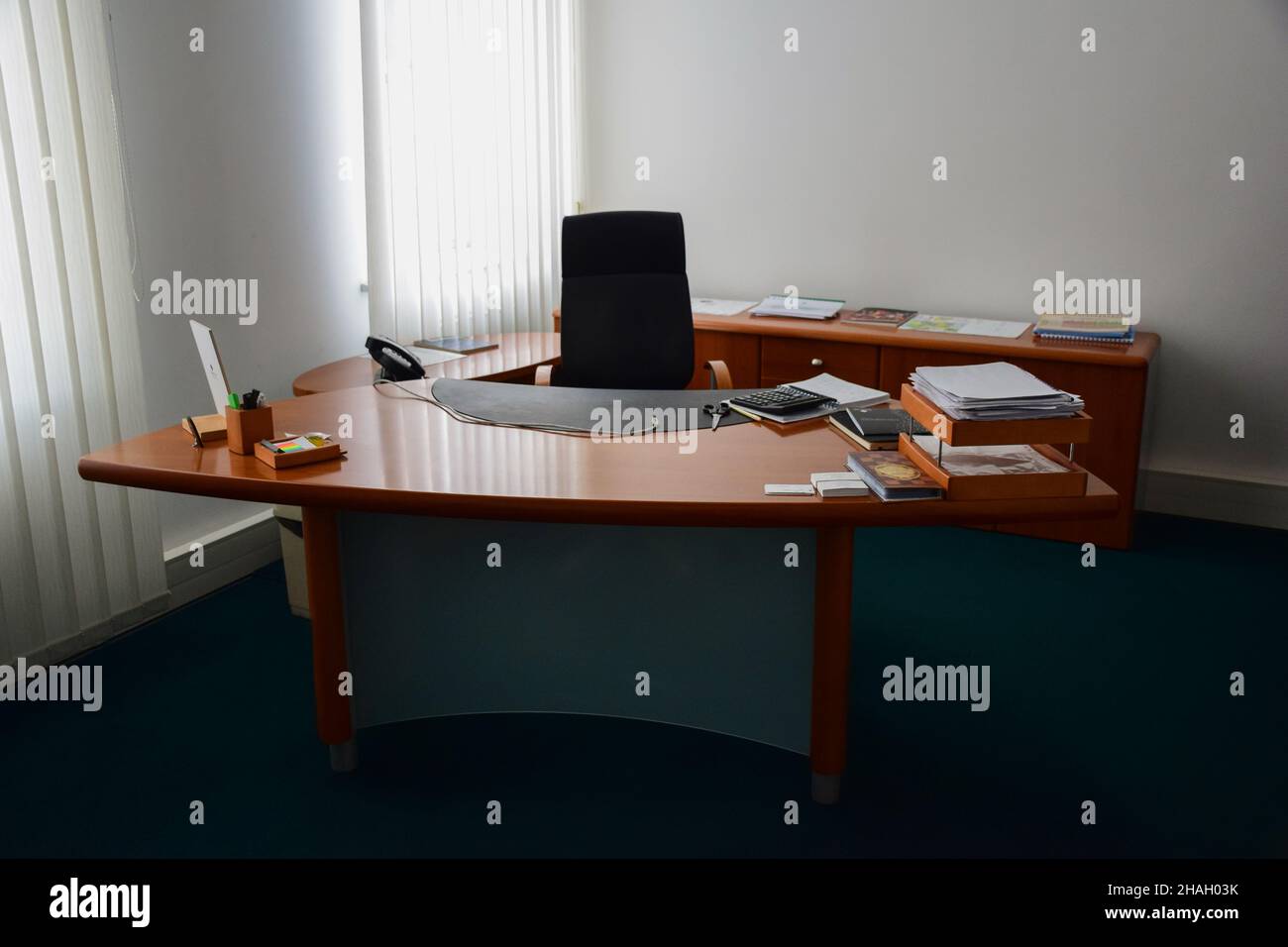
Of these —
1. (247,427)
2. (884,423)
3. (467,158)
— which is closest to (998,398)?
(884,423)

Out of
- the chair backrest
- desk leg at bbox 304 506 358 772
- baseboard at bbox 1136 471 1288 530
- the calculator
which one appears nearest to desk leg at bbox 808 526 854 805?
the calculator

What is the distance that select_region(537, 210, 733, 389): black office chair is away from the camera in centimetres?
375

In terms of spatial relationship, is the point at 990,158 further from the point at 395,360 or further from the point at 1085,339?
the point at 395,360

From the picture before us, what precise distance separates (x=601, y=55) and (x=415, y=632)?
3.49 meters

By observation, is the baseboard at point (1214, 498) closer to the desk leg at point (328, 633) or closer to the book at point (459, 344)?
the book at point (459, 344)

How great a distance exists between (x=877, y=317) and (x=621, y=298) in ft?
4.34

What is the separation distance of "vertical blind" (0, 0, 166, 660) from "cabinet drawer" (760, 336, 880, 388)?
8.03ft

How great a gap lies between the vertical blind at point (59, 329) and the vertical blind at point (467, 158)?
1.08m

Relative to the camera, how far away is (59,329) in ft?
10.1

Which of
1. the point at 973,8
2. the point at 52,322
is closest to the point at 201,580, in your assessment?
the point at 52,322

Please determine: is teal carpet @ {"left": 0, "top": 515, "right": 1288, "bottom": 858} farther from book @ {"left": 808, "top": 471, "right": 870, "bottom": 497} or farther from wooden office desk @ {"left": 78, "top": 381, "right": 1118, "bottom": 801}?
book @ {"left": 808, "top": 471, "right": 870, "bottom": 497}

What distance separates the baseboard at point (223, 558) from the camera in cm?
359

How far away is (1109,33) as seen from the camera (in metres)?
4.16
